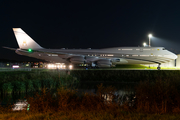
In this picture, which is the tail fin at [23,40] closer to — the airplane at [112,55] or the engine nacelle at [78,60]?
the airplane at [112,55]

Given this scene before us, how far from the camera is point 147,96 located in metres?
10.9

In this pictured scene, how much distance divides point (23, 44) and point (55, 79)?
773 inches

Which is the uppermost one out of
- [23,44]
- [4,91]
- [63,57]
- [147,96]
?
[23,44]

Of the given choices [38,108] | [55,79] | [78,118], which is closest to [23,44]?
[55,79]

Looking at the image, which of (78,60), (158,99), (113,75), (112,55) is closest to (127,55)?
(112,55)

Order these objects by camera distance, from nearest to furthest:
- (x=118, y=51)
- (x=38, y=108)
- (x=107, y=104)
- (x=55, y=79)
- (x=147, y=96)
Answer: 1. (x=38, y=108)
2. (x=107, y=104)
3. (x=147, y=96)
4. (x=55, y=79)
5. (x=118, y=51)

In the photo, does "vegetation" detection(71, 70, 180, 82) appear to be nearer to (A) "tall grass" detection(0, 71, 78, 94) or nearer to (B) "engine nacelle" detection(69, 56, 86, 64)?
(A) "tall grass" detection(0, 71, 78, 94)

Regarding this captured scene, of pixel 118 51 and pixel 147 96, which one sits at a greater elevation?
pixel 118 51

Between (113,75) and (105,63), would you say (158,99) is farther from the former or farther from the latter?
(105,63)

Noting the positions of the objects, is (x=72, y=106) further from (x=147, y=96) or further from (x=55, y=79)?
(x=55, y=79)

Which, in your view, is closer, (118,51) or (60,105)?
(60,105)

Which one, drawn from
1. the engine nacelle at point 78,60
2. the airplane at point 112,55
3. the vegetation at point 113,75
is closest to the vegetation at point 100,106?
the vegetation at point 113,75

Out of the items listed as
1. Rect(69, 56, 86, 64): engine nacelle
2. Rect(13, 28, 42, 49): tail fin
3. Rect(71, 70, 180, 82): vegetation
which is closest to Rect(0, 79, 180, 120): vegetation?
Rect(71, 70, 180, 82): vegetation

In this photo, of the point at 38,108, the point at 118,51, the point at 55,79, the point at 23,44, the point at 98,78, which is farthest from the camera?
the point at 23,44
